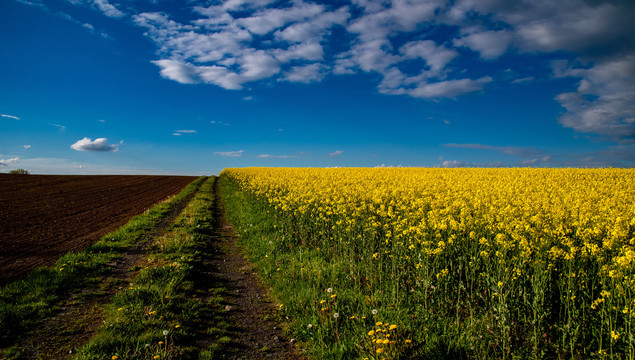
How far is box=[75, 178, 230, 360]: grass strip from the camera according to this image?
4.61 metres

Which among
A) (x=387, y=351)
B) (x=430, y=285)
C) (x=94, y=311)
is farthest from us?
(x=94, y=311)

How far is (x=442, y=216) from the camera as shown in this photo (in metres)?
7.61

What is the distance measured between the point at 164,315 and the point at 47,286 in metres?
3.18

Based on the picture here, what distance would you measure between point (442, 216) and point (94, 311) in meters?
7.65

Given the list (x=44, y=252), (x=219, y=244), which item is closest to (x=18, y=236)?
(x=44, y=252)

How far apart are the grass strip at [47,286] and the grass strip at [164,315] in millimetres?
1103

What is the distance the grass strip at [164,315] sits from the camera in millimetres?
4613

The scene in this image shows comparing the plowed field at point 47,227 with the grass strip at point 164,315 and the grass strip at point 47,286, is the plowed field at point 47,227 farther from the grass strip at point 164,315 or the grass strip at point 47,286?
the grass strip at point 164,315

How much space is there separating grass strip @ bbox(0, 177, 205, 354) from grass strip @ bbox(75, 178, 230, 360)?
1.10m

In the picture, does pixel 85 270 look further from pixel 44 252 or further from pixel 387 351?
pixel 387 351

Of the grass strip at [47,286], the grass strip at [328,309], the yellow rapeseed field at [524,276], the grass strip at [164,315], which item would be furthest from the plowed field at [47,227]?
the yellow rapeseed field at [524,276]

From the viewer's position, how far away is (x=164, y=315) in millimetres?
5641

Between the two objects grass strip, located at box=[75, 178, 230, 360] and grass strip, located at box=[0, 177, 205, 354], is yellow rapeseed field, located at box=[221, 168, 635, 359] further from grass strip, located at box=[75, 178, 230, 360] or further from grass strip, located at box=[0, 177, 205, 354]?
grass strip, located at box=[0, 177, 205, 354]

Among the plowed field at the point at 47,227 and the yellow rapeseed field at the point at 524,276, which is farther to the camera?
the plowed field at the point at 47,227
